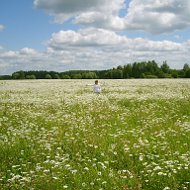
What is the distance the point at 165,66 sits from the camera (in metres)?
127

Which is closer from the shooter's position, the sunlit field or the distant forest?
the sunlit field

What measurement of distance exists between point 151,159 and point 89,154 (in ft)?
5.35

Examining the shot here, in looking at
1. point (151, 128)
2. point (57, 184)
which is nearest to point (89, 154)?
point (57, 184)

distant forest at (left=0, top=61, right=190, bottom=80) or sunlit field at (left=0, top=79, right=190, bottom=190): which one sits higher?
distant forest at (left=0, top=61, right=190, bottom=80)

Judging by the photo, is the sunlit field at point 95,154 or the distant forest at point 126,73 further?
the distant forest at point 126,73

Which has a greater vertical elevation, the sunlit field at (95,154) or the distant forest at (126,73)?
the distant forest at (126,73)

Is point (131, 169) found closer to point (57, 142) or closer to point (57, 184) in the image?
point (57, 184)

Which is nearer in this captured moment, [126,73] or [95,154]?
[95,154]

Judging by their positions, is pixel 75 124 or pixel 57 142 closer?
pixel 57 142

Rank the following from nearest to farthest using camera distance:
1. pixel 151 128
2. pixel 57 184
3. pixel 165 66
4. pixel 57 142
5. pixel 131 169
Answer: pixel 57 184 < pixel 131 169 < pixel 57 142 < pixel 151 128 < pixel 165 66

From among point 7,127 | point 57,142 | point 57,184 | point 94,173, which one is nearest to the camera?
point 57,184

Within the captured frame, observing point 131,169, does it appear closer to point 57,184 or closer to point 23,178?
point 57,184

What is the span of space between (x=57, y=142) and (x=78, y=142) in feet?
1.97

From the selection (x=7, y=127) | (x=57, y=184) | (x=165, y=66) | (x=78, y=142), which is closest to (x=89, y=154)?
(x=78, y=142)
